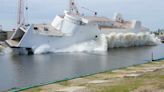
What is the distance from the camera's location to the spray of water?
70262 mm

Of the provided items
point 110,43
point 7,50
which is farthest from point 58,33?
point 110,43

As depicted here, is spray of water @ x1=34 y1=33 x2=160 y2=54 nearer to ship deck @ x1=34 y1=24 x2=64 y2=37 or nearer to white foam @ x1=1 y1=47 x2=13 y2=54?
ship deck @ x1=34 y1=24 x2=64 y2=37

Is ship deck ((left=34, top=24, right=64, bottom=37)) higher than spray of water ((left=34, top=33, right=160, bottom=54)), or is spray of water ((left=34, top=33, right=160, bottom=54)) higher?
ship deck ((left=34, top=24, right=64, bottom=37))

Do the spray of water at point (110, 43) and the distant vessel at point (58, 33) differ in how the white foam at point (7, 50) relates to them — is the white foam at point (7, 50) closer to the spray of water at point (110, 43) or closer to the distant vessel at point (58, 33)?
the distant vessel at point (58, 33)

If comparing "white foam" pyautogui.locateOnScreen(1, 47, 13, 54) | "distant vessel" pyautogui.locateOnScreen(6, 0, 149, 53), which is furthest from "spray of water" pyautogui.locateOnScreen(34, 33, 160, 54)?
"white foam" pyautogui.locateOnScreen(1, 47, 13, 54)

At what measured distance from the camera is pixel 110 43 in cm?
8500

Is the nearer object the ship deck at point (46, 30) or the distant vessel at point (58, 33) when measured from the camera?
the distant vessel at point (58, 33)

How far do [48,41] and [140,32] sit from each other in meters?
35.8

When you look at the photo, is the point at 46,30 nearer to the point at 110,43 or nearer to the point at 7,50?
the point at 7,50

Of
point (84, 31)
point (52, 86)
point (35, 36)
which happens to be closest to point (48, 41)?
point (35, 36)

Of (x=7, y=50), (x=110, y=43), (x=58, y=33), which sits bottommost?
(x=110, y=43)

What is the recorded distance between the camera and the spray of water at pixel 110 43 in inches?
2766

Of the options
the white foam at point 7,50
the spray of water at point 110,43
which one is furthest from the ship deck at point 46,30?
the white foam at point 7,50

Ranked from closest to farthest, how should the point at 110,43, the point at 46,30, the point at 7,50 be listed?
1. the point at 7,50
2. the point at 46,30
3. the point at 110,43
